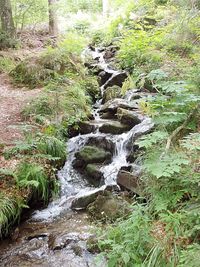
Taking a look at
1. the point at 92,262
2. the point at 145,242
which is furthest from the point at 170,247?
the point at 92,262

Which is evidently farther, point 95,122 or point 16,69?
point 16,69

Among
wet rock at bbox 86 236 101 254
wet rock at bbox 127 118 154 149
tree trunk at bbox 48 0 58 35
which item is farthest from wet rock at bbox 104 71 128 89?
tree trunk at bbox 48 0 58 35

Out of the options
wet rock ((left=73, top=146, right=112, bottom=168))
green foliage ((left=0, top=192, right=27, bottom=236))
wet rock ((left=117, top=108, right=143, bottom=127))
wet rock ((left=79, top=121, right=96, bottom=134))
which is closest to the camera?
green foliage ((left=0, top=192, right=27, bottom=236))

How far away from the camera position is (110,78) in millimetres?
10008

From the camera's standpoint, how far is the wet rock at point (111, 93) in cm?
889

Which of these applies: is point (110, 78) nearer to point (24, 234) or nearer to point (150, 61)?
point (150, 61)

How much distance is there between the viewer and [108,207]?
15.3 ft

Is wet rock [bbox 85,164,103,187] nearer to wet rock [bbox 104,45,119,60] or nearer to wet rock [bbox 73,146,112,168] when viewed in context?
wet rock [bbox 73,146,112,168]

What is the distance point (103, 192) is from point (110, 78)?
5.63 metres

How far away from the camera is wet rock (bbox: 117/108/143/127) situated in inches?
270

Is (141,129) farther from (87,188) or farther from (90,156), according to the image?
(87,188)

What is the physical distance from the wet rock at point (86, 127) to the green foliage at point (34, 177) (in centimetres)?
224

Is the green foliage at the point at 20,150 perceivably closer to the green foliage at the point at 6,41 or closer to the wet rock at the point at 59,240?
the wet rock at the point at 59,240

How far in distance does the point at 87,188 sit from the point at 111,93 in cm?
378
